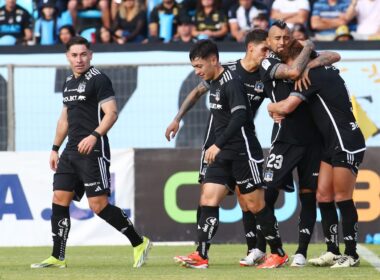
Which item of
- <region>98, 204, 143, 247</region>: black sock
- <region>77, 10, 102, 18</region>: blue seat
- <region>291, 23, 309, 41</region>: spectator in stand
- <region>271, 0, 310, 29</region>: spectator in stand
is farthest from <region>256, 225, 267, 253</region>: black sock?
<region>77, 10, 102, 18</region>: blue seat

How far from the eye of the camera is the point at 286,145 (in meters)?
10.5

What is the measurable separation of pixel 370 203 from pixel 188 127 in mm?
2650

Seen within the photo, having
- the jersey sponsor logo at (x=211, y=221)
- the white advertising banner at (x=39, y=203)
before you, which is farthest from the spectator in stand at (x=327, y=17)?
the jersey sponsor logo at (x=211, y=221)

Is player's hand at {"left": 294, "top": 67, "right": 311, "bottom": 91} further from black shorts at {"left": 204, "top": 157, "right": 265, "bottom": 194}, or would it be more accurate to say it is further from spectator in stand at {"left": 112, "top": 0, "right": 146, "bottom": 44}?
spectator in stand at {"left": 112, "top": 0, "right": 146, "bottom": 44}

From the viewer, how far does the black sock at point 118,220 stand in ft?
35.2

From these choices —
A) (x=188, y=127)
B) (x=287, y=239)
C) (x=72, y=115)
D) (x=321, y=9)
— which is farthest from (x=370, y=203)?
(x=72, y=115)

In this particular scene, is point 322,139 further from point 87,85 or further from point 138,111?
point 138,111

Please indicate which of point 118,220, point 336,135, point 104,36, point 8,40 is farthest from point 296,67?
point 8,40

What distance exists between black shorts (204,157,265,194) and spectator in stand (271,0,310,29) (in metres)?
7.89

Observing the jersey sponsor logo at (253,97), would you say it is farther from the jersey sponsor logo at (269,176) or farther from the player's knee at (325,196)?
the player's knee at (325,196)

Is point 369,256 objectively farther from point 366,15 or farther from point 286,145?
point 366,15

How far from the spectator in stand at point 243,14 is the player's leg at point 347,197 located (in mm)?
7840

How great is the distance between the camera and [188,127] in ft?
50.3

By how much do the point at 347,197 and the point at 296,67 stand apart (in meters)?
1.28
